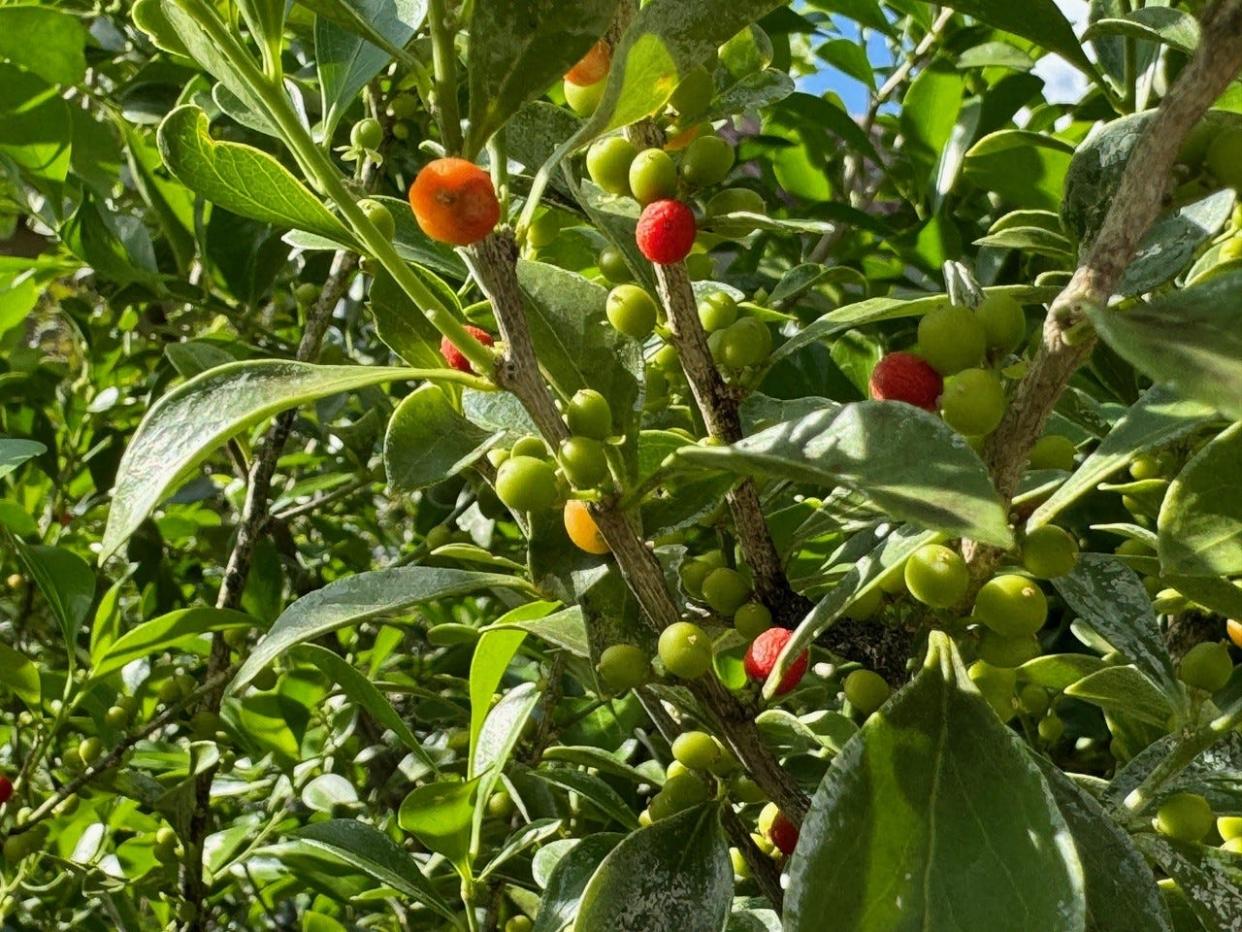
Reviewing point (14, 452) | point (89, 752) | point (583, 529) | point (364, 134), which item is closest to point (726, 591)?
point (583, 529)

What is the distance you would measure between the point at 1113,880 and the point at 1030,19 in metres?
0.58

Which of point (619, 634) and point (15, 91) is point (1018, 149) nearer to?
point (619, 634)

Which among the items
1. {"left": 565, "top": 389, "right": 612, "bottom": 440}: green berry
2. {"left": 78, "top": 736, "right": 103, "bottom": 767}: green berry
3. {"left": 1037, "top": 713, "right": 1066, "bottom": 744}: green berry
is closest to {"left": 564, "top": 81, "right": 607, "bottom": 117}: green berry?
{"left": 565, "top": 389, "right": 612, "bottom": 440}: green berry

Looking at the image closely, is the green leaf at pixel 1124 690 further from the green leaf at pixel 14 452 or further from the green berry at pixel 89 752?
the green berry at pixel 89 752

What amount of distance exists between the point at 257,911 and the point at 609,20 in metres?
2.13

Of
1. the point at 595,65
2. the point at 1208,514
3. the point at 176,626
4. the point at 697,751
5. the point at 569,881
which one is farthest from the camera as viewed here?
the point at 176,626

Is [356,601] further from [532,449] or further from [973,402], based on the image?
[973,402]

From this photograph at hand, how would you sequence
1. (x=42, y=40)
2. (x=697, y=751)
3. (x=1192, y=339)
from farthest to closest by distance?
1. (x=42, y=40)
2. (x=697, y=751)
3. (x=1192, y=339)

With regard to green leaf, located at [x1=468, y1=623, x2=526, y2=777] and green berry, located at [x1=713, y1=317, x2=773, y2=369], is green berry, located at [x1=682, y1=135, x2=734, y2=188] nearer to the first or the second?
green berry, located at [x1=713, y1=317, x2=773, y2=369]

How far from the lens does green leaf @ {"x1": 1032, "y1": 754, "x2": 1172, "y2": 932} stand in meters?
0.77

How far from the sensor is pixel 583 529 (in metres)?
0.86

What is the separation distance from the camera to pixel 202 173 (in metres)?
0.82

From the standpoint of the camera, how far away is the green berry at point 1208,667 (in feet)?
2.96

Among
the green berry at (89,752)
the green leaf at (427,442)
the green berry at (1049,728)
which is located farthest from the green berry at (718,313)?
the green berry at (89,752)
